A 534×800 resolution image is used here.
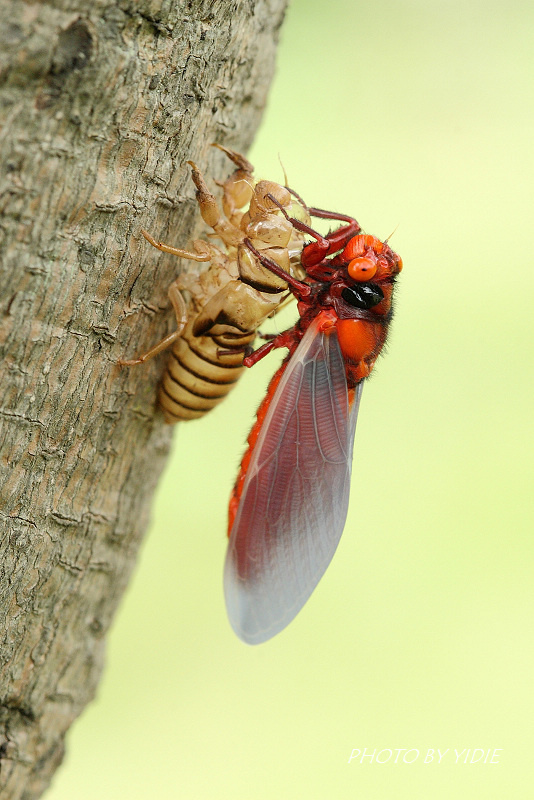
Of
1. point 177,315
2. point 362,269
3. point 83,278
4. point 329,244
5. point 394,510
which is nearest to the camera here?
point 83,278

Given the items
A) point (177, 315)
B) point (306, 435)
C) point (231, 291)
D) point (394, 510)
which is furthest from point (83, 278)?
point (394, 510)

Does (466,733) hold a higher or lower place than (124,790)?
higher

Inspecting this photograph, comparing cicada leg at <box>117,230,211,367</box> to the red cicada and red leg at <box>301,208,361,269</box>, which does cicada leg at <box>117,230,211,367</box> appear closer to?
the red cicada

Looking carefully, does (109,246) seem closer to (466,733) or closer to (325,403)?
(325,403)

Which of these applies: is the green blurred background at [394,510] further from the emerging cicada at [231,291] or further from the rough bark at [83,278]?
the rough bark at [83,278]

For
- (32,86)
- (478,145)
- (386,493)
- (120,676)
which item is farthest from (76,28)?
(478,145)

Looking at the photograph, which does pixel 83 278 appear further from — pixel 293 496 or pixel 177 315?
pixel 293 496
